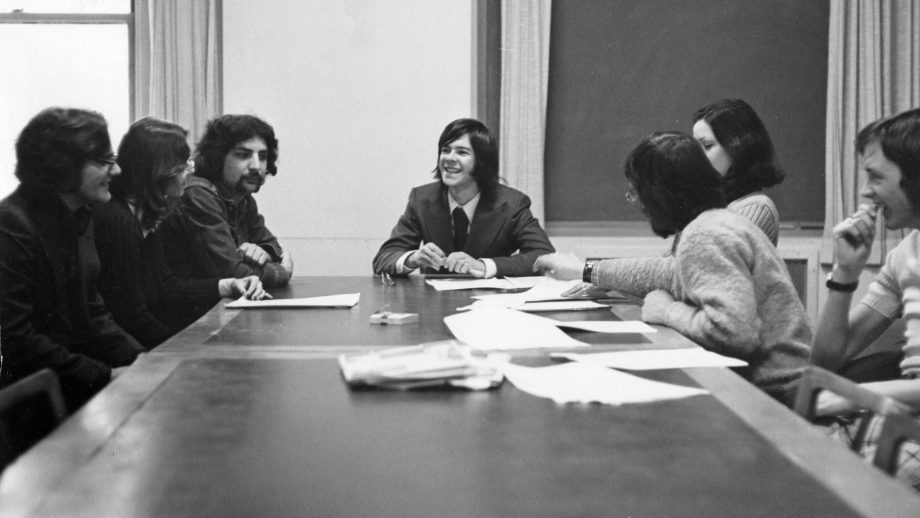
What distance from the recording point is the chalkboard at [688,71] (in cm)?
443

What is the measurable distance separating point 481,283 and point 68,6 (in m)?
2.95

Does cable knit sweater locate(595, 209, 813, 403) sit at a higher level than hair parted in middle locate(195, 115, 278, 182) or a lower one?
lower

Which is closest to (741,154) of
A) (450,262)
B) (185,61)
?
(450,262)

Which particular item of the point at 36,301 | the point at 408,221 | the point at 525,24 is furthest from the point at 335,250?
the point at 36,301

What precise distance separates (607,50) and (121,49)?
2404 millimetres

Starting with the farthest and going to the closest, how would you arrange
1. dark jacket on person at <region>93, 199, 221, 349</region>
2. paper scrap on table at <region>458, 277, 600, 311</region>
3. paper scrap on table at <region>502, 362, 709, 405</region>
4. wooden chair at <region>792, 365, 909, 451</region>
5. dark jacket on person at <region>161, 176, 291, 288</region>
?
dark jacket on person at <region>161, 176, 291, 288</region> < dark jacket on person at <region>93, 199, 221, 349</region> < paper scrap on table at <region>458, 277, 600, 311</region> < paper scrap on table at <region>502, 362, 709, 405</region> < wooden chair at <region>792, 365, 909, 451</region>

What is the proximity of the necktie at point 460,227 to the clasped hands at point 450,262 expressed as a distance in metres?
0.49

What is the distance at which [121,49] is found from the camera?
464 cm

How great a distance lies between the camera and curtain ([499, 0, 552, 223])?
14.3 ft

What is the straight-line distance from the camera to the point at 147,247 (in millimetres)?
2951

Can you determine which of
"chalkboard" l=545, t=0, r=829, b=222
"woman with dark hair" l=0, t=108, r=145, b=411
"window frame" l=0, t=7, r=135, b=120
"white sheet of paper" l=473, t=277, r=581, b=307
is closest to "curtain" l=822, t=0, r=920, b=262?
Result: "chalkboard" l=545, t=0, r=829, b=222

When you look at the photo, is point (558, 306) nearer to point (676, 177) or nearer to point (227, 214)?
point (676, 177)

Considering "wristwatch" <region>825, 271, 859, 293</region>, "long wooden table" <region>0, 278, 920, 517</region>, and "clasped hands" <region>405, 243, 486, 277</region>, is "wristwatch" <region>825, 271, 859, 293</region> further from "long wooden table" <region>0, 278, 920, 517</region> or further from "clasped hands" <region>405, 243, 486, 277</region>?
"clasped hands" <region>405, 243, 486, 277</region>

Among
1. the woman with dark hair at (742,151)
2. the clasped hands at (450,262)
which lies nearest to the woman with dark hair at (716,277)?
the woman with dark hair at (742,151)
